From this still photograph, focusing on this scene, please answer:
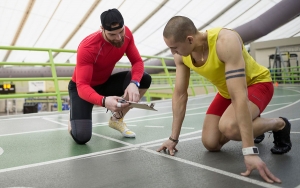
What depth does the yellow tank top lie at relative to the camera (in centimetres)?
183

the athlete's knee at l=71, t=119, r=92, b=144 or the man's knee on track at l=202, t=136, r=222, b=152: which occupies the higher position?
the athlete's knee at l=71, t=119, r=92, b=144

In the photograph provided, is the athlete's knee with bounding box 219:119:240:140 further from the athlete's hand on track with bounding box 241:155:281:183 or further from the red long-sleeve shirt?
the red long-sleeve shirt

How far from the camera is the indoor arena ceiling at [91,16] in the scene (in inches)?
498

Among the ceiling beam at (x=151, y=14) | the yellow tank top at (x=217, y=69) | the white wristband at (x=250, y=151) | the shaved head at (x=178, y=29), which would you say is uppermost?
the ceiling beam at (x=151, y=14)

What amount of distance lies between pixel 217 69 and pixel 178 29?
0.40 metres

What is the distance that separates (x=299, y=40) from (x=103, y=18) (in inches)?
804

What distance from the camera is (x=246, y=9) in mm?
15844

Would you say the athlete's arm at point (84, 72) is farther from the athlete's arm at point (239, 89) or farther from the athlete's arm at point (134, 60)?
the athlete's arm at point (239, 89)

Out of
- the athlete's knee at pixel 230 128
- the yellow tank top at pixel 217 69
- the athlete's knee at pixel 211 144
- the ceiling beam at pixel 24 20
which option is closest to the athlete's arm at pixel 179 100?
the yellow tank top at pixel 217 69

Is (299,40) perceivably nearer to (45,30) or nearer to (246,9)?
(246,9)

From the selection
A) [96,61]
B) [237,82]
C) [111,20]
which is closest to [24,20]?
[96,61]

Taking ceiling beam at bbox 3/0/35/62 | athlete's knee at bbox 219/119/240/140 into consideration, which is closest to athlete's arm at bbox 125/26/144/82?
athlete's knee at bbox 219/119/240/140

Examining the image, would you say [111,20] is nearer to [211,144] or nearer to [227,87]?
[227,87]

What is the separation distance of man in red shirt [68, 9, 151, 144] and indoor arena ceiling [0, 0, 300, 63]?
10272 millimetres
